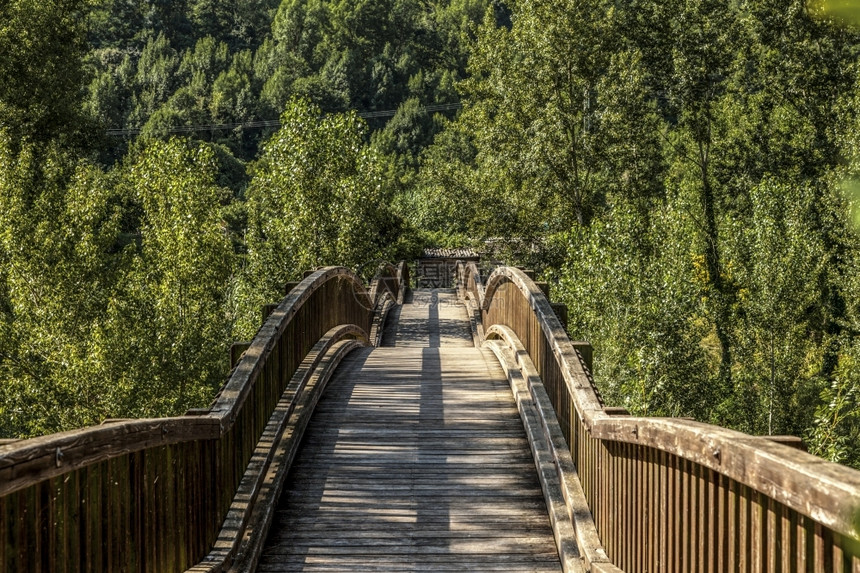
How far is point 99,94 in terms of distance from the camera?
10100 centimetres

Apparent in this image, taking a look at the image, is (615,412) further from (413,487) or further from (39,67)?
(39,67)

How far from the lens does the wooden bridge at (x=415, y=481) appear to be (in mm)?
3383

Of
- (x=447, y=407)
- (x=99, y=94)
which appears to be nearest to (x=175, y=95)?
(x=99, y=94)

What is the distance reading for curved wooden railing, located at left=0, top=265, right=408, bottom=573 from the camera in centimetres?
343

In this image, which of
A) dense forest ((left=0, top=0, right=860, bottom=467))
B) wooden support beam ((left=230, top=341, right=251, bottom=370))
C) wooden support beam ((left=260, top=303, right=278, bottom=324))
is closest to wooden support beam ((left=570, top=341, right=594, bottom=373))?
wooden support beam ((left=230, top=341, right=251, bottom=370))

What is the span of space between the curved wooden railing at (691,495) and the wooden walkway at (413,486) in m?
0.52

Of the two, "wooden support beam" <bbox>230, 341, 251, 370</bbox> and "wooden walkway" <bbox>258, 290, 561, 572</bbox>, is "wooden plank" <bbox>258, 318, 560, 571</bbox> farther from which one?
"wooden support beam" <bbox>230, 341, 251, 370</bbox>

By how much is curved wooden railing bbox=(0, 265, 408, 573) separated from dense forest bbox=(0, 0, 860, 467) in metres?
11.8

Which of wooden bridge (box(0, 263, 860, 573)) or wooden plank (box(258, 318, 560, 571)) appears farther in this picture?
wooden plank (box(258, 318, 560, 571))

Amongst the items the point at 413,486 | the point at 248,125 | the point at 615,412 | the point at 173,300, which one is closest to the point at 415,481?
the point at 413,486

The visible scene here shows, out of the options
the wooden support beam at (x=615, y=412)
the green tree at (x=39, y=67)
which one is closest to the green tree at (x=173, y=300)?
the green tree at (x=39, y=67)

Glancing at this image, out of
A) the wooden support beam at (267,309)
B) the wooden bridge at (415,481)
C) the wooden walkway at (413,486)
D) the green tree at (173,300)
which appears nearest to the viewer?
the wooden bridge at (415,481)

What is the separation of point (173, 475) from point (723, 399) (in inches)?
959

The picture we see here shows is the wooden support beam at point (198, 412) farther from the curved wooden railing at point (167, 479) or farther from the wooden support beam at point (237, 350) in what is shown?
the wooden support beam at point (237, 350)
